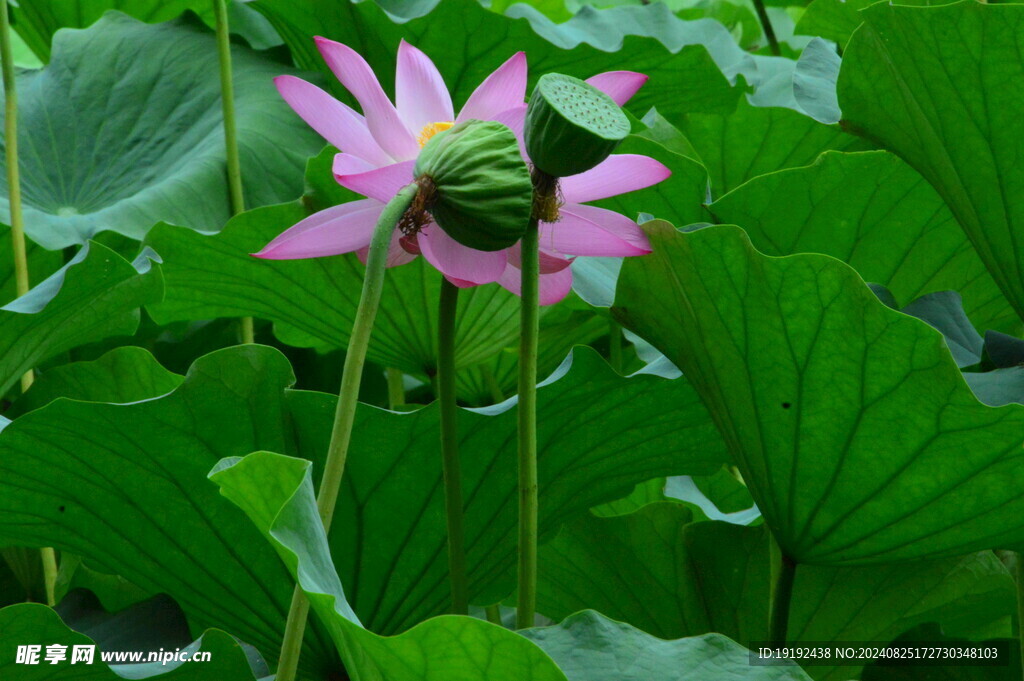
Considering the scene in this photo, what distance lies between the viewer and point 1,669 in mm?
514

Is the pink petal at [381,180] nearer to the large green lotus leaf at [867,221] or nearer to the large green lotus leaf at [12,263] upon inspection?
the large green lotus leaf at [867,221]

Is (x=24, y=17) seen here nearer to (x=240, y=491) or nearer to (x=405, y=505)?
(x=405, y=505)

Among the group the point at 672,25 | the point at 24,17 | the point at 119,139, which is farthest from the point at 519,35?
the point at 24,17

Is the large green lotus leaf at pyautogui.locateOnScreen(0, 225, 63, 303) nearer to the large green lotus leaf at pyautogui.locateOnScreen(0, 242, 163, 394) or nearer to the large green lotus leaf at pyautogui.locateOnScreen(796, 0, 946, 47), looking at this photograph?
the large green lotus leaf at pyautogui.locateOnScreen(0, 242, 163, 394)

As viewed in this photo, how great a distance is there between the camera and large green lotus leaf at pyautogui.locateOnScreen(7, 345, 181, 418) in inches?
29.0

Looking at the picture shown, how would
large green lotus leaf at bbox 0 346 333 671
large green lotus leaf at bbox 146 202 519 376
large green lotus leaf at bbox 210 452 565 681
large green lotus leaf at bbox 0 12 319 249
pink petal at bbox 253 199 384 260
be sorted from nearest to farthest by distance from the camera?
large green lotus leaf at bbox 210 452 565 681 < pink petal at bbox 253 199 384 260 < large green lotus leaf at bbox 0 346 333 671 < large green lotus leaf at bbox 146 202 519 376 < large green lotus leaf at bbox 0 12 319 249

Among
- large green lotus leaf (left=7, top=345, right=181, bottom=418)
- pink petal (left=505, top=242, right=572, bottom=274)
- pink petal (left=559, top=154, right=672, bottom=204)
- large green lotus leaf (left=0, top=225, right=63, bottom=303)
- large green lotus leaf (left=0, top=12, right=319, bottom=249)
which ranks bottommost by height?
pink petal (left=505, top=242, right=572, bottom=274)

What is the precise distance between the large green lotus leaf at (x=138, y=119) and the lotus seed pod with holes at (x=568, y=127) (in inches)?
27.2

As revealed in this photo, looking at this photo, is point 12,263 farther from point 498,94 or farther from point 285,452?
point 498,94

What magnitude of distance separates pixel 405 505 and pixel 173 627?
15cm

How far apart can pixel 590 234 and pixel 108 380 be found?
0.45 metres

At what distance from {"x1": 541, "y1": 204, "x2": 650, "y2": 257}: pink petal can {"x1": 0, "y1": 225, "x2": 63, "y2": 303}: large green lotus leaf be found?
1.92ft

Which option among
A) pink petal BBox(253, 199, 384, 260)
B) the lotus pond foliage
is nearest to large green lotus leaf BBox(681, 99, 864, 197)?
the lotus pond foliage

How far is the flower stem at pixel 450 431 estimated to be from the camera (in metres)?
0.44
